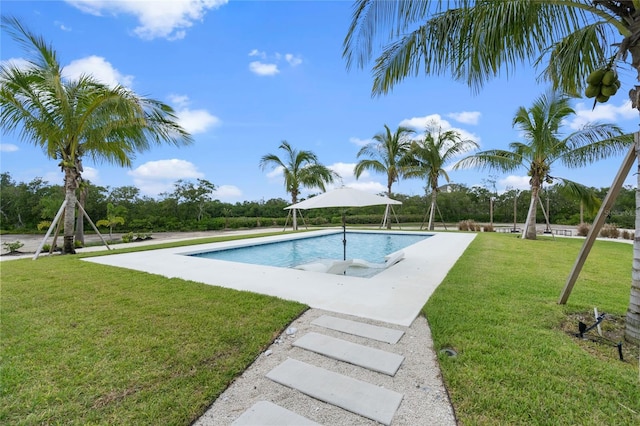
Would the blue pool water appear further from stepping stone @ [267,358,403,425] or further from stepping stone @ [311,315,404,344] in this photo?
stepping stone @ [267,358,403,425]

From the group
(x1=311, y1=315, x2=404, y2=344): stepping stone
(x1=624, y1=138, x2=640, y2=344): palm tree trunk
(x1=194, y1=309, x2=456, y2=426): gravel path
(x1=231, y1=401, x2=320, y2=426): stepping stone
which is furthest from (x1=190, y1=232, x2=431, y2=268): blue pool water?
(x1=624, y1=138, x2=640, y2=344): palm tree trunk

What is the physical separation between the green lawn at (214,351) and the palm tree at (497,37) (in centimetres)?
115

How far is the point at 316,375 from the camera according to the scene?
244 centimetres

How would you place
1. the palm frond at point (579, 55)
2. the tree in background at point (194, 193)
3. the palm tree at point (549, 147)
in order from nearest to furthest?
the palm frond at point (579, 55) → the palm tree at point (549, 147) → the tree in background at point (194, 193)

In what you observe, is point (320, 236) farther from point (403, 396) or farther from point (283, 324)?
point (403, 396)

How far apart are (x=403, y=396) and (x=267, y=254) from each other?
917cm

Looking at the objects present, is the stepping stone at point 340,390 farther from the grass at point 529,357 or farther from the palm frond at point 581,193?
the palm frond at point 581,193

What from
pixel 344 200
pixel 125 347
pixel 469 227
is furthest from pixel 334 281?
pixel 469 227

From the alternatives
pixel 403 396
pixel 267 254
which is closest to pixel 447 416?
pixel 403 396

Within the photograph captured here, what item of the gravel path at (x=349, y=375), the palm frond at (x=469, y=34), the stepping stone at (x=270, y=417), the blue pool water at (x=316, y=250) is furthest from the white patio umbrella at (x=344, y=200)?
the stepping stone at (x=270, y=417)

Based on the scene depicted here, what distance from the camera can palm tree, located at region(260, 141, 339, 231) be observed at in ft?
59.6

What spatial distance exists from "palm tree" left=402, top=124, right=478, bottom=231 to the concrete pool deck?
9.72 metres

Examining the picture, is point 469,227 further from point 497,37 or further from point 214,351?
point 214,351

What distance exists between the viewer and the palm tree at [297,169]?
1816 centimetres
